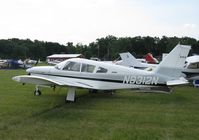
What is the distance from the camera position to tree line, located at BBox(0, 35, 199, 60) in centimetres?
10079

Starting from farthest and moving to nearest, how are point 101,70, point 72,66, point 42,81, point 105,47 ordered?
point 105,47 < point 72,66 < point 101,70 < point 42,81

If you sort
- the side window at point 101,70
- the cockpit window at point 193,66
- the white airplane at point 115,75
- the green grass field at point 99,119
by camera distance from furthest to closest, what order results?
1. the cockpit window at point 193,66
2. the side window at point 101,70
3. the white airplane at point 115,75
4. the green grass field at point 99,119

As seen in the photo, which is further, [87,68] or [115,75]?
[87,68]

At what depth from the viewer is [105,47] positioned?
4749 inches

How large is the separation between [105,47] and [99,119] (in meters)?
113

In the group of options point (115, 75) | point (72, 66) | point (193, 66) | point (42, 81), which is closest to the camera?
point (42, 81)

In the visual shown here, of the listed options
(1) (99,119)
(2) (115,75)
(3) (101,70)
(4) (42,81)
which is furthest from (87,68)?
(1) (99,119)

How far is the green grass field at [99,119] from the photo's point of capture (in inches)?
260

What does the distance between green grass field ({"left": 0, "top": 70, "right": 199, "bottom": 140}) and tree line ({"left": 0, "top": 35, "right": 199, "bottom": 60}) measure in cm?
8241

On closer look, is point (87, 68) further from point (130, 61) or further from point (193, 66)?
point (130, 61)

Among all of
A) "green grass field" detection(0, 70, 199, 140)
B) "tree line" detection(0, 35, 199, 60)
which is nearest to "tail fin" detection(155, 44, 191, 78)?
"green grass field" detection(0, 70, 199, 140)

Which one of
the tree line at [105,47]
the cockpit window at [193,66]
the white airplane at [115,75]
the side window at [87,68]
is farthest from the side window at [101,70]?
the tree line at [105,47]

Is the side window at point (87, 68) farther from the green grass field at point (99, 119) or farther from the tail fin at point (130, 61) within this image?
the tail fin at point (130, 61)

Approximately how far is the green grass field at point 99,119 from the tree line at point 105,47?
8241 cm
